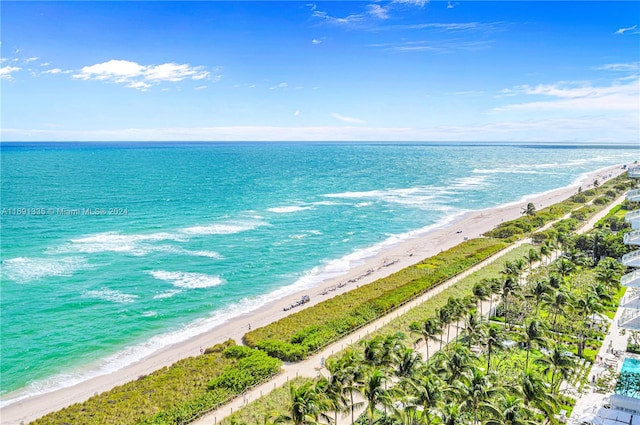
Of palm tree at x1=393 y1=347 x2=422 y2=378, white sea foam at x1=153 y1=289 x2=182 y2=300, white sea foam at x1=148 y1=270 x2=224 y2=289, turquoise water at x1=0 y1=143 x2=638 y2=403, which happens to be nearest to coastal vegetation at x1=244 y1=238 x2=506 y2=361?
turquoise water at x1=0 y1=143 x2=638 y2=403

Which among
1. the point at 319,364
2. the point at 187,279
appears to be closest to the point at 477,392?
the point at 319,364

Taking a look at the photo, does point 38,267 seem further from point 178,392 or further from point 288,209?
point 288,209

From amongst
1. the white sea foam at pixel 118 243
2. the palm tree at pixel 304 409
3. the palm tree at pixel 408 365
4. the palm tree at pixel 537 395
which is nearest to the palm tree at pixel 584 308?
the palm tree at pixel 537 395

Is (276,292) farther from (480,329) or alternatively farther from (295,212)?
(295,212)

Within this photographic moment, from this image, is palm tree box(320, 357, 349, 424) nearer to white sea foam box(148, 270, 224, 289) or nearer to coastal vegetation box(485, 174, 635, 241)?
white sea foam box(148, 270, 224, 289)

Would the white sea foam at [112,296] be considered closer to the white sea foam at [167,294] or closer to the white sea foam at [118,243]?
the white sea foam at [167,294]

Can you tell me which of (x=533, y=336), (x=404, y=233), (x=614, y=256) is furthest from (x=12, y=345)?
(x=614, y=256)
